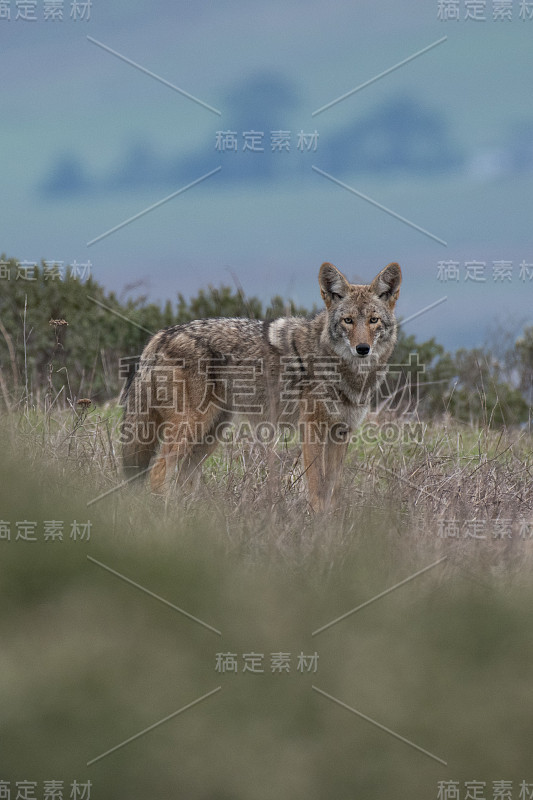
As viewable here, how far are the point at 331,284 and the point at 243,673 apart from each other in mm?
4311

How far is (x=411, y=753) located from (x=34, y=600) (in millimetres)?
1246

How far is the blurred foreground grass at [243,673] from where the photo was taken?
236 centimetres

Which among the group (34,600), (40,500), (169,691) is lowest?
(169,691)

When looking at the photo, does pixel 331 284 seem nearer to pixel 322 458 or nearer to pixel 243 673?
pixel 322 458

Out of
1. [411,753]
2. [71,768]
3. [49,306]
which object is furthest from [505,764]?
[49,306]

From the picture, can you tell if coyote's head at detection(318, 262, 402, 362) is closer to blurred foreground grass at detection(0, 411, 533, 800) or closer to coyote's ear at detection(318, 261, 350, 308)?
coyote's ear at detection(318, 261, 350, 308)

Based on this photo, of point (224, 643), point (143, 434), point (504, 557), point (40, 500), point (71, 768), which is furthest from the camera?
point (143, 434)

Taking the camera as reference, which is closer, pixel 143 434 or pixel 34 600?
pixel 34 600

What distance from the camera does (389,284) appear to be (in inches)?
253

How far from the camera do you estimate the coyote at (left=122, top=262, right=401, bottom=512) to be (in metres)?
6.30

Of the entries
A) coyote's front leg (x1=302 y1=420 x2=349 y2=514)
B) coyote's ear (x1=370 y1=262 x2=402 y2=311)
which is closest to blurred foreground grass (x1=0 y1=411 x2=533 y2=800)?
coyote's front leg (x1=302 y1=420 x2=349 y2=514)

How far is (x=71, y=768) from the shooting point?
2367 mm

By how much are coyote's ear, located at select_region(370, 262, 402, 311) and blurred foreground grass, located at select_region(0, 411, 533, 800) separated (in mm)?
3465

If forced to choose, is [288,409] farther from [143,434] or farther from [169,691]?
[169,691]
